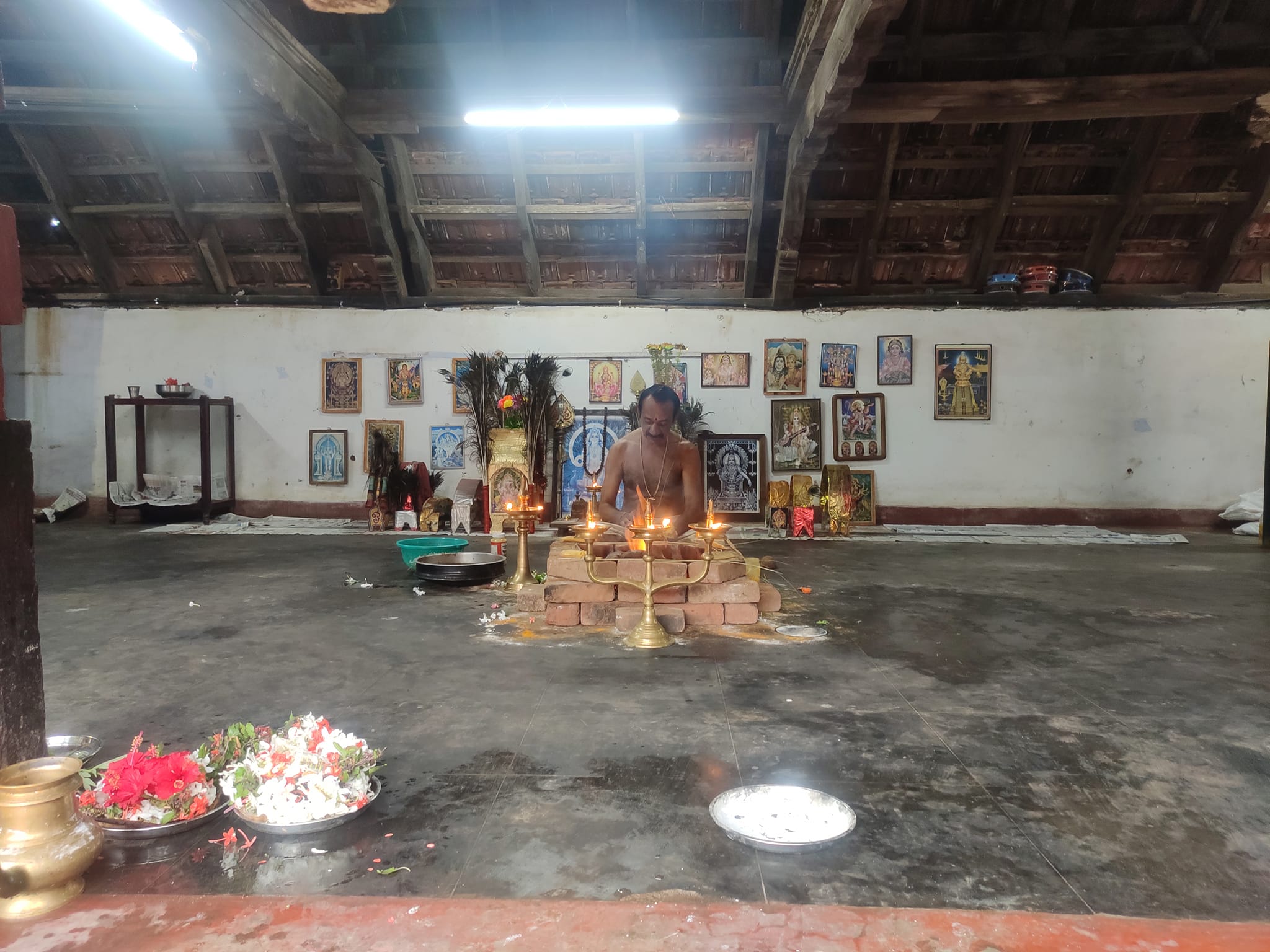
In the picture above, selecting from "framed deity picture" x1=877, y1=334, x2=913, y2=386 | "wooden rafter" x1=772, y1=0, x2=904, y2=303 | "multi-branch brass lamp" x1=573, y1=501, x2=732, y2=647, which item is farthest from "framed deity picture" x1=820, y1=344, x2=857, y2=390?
"multi-branch brass lamp" x1=573, y1=501, x2=732, y2=647

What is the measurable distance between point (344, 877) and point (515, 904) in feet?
1.64

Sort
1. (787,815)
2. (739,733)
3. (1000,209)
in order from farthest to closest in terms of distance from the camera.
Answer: (1000,209)
(739,733)
(787,815)

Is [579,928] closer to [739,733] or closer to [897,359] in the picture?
[739,733]

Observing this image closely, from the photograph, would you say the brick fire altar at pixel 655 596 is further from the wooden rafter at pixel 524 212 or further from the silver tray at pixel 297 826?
the wooden rafter at pixel 524 212

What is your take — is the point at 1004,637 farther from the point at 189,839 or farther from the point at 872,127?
the point at 872,127

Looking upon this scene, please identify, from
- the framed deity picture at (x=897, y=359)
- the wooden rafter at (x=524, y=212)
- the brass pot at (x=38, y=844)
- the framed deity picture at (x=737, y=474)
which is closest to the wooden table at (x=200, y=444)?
the wooden rafter at (x=524, y=212)

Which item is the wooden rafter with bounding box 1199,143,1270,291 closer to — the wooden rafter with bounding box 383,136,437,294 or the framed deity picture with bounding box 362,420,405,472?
the wooden rafter with bounding box 383,136,437,294

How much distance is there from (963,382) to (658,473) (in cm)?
630

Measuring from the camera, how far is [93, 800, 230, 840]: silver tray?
2.13 meters

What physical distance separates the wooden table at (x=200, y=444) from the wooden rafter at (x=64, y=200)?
6.30 ft

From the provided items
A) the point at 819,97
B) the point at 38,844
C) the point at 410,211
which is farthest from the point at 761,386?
the point at 38,844

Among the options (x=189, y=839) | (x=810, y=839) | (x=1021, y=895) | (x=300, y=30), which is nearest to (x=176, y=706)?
(x=189, y=839)

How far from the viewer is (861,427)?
10.3 m

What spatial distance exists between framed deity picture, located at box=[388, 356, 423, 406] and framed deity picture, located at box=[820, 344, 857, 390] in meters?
5.65
